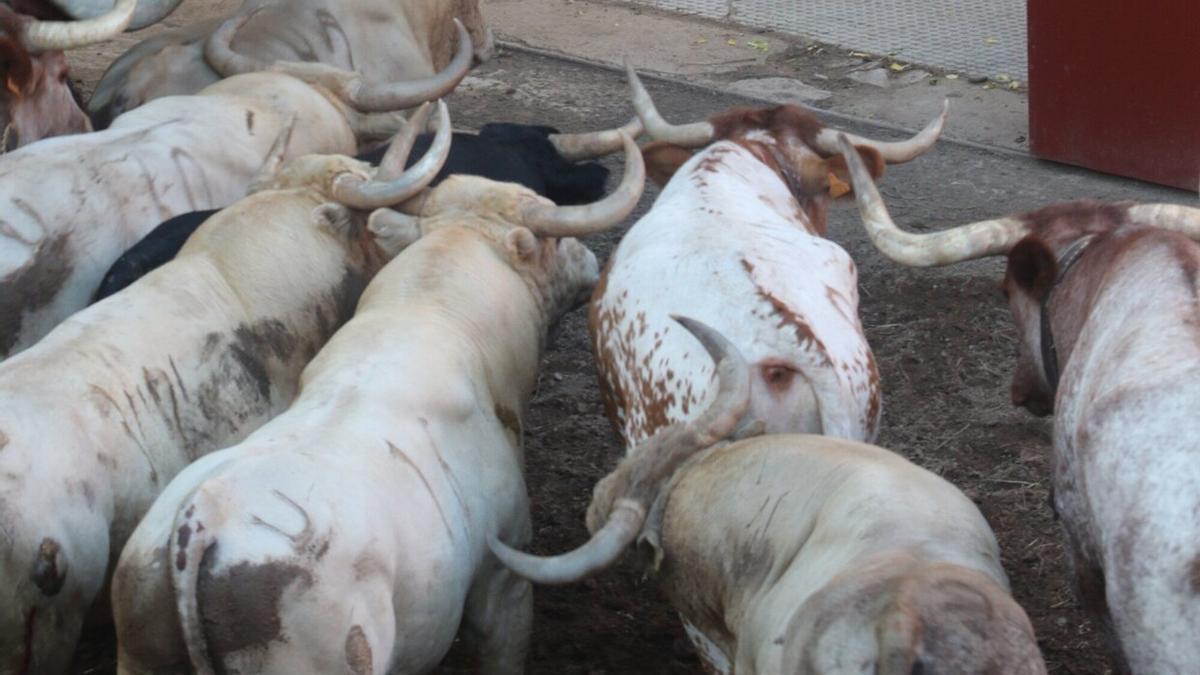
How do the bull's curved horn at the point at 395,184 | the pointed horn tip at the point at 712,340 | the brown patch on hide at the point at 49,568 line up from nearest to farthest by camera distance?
the brown patch on hide at the point at 49,568, the pointed horn tip at the point at 712,340, the bull's curved horn at the point at 395,184

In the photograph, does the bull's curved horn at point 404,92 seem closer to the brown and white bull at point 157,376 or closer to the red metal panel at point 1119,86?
the brown and white bull at point 157,376

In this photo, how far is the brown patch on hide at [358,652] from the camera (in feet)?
13.9

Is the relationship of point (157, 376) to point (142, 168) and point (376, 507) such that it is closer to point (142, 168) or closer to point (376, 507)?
point (376, 507)

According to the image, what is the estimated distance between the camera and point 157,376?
17.5 feet

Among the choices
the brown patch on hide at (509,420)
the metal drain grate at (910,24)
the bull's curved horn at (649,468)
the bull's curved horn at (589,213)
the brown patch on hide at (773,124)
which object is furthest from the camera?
the metal drain grate at (910,24)

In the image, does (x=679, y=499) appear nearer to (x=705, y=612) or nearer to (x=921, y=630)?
(x=705, y=612)

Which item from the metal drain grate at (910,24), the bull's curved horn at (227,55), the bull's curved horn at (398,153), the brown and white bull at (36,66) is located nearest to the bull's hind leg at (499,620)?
the bull's curved horn at (398,153)

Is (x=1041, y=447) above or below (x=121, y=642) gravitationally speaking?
below

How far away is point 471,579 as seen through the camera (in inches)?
194

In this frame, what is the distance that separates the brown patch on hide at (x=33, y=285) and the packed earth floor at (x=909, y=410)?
1.08m

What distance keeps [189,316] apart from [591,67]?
5706 millimetres

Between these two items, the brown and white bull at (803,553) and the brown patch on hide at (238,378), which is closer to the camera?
the brown and white bull at (803,553)

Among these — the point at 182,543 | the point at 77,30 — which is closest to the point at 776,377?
the point at 182,543

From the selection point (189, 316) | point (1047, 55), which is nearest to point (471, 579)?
point (189, 316)
